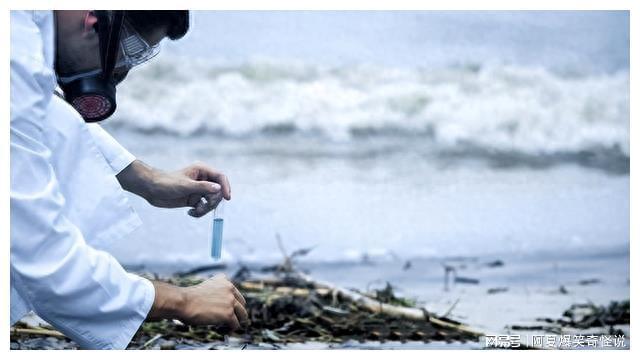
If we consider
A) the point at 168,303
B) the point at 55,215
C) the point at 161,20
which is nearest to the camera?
the point at 55,215

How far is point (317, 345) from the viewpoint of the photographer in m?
2.25

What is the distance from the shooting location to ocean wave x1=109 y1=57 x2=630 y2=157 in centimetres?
264

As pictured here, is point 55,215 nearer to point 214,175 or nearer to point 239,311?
point 239,311

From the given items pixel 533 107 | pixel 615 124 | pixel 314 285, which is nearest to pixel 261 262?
pixel 314 285

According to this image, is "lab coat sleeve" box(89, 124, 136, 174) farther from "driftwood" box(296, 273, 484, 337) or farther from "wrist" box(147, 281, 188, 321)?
"driftwood" box(296, 273, 484, 337)

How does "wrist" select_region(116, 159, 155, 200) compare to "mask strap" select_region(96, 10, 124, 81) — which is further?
"wrist" select_region(116, 159, 155, 200)

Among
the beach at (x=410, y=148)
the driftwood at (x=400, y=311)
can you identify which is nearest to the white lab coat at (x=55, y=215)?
the beach at (x=410, y=148)

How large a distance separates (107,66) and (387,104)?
123 cm

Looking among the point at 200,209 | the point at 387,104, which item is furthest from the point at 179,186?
the point at 387,104

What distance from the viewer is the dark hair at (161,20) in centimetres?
172

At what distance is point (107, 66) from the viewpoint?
1.71m

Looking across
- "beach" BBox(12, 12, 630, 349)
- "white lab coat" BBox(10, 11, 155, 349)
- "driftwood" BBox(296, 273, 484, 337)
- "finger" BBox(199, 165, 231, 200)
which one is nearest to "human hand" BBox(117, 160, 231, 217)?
"finger" BBox(199, 165, 231, 200)

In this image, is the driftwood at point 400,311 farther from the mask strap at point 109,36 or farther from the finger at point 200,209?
the mask strap at point 109,36

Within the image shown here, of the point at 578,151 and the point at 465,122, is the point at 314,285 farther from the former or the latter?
the point at 578,151
